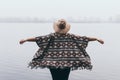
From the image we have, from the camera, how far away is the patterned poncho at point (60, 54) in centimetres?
627

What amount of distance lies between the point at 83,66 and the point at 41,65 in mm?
610

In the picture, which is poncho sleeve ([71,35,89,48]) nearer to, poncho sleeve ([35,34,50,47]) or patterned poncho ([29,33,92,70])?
patterned poncho ([29,33,92,70])

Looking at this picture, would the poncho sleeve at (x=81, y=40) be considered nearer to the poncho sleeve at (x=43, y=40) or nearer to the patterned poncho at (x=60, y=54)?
the patterned poncho at (x=60, y=54)

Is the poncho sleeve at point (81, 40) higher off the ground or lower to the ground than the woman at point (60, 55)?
higher

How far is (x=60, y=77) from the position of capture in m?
6.29

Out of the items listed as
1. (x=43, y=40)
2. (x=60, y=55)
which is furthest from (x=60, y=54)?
(x=43, y=40)

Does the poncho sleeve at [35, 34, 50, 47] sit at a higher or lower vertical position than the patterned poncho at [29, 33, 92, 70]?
higher

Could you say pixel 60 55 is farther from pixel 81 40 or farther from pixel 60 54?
pixel 81 40

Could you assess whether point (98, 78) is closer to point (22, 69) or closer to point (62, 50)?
point (22, 69)

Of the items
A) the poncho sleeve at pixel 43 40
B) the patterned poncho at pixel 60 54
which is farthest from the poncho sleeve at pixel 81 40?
the poncho sleeve at pixel 43 40

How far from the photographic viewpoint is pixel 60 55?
20.6 ft

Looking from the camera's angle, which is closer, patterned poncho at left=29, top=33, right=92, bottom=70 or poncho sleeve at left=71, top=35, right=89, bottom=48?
patterned poncho at left=29, top=33, right=92, bottom=70

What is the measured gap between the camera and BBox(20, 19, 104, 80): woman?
20.6ft

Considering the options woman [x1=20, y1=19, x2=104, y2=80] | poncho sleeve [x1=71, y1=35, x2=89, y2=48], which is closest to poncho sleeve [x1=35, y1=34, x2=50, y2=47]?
woman [x1=20, y1=19, x2=104, y2=80]
